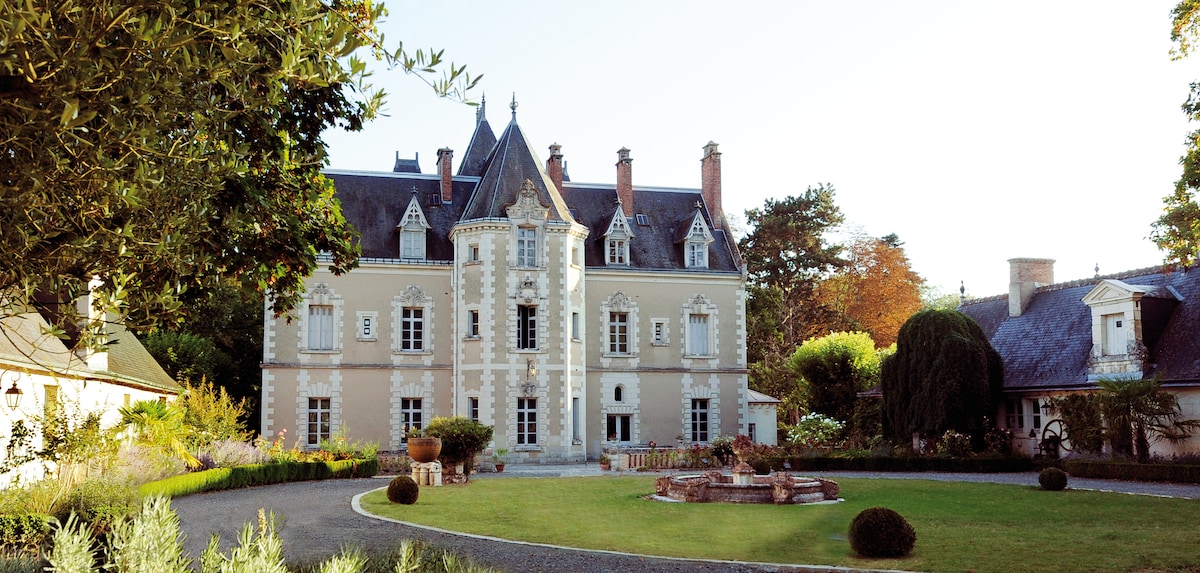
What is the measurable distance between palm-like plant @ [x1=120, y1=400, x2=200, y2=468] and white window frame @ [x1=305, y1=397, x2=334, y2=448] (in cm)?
1137

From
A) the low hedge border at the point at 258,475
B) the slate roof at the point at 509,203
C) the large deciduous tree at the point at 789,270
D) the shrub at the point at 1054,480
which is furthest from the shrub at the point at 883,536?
the large deciduous tree at the point at 789,270

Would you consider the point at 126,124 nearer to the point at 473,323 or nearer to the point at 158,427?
the point at 158,427

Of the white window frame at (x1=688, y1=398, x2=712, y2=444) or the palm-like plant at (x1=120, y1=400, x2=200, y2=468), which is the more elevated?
the palm-like plant at (x1=120, y1=400, x2=200, y2=468)

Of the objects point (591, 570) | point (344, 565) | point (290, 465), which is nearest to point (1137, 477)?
point (591, 570)

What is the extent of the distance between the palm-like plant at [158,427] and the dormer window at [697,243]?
1871 centimetres

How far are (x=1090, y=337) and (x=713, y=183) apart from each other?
14.0 m

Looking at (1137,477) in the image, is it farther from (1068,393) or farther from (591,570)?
(591,570)

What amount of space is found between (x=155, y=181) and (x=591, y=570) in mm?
6560

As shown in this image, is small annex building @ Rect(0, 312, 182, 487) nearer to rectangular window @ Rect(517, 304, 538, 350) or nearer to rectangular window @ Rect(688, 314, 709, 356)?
rectangular window @ Rect(517, 304, 538, 350)

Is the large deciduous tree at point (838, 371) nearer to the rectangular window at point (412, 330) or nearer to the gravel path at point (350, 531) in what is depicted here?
the gravel path at point (350, 531)

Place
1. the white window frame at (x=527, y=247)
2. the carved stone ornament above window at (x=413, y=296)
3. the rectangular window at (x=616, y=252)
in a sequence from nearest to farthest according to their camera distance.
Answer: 1. the white window frame at (x=527, y=247)
2. the carved stone ornament above window at (x=413, y=296)
3. the rectangular window at (x=616, y=252)

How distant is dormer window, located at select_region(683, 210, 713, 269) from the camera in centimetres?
3434

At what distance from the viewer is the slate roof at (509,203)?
3209cm

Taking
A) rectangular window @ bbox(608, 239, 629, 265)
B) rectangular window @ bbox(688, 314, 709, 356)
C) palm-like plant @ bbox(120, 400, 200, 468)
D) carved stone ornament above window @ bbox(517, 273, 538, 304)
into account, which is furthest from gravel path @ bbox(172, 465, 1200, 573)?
rectangular window @ bbox(608, 239, 629, 265)
